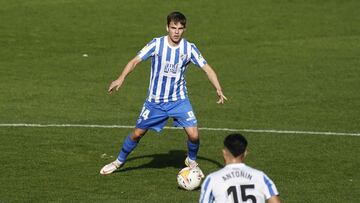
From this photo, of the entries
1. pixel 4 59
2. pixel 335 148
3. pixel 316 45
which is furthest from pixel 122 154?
pixel 316 45

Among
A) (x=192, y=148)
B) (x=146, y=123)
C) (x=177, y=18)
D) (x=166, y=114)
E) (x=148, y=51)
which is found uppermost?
(x=177, y=18)

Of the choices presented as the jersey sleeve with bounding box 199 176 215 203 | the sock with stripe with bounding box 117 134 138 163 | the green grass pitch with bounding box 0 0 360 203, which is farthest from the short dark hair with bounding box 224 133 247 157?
the sock with stripe with bounding box 117 134 138 163

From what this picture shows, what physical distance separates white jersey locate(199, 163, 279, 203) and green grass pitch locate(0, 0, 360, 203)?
4889 mm

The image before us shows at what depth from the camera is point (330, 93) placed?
83.8 ft

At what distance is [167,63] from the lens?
16719mm

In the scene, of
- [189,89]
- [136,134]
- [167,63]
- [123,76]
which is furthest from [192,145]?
[189,89]

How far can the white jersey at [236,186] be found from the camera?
34.4 ft

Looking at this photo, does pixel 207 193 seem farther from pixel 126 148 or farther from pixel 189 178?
pixel 126 148

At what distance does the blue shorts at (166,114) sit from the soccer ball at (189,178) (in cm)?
96

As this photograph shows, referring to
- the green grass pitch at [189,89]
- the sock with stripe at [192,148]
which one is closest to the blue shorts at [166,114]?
the sock with stripe at [192,148]

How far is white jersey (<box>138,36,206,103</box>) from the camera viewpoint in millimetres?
16688

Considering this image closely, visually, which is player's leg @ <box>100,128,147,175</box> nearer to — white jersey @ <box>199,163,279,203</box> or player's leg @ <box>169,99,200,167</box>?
player's leg @ <box>169,99,200,167</box>

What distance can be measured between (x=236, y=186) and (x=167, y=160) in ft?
26.2

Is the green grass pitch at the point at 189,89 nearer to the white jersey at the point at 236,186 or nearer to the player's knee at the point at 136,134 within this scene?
the player's knee at the point at 136,134
